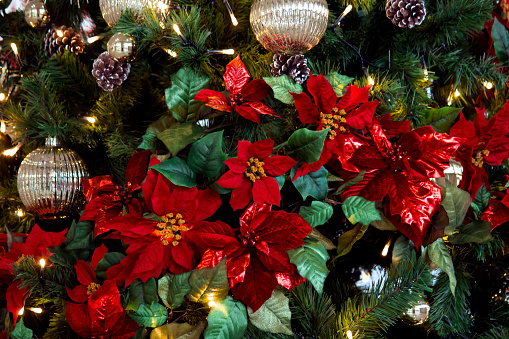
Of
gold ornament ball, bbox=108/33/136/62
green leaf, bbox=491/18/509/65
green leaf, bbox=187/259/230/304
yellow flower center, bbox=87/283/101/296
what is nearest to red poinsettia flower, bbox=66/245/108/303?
yellow flower center, bbox=87/283/101/296

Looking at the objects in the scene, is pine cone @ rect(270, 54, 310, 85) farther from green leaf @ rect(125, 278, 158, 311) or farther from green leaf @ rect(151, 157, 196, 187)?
green leaf @ rect(125, 278, 158, 311)

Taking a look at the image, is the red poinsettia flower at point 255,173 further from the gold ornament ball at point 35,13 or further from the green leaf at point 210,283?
the gold ornament ball at point 35,13

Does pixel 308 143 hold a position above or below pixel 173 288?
above

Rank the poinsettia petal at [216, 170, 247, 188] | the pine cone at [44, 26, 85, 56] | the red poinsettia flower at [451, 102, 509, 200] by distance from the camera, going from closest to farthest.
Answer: the poinsettia petal at [216, 170, 247, 188] < the red poinsettia flower at [451, 102, 509, 200] < the pine cone at [44, 26, 85, 56]

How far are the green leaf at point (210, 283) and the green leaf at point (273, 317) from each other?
0.03 m

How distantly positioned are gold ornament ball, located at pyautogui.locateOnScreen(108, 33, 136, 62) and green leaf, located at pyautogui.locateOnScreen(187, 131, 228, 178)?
0.16 m

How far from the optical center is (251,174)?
36 centimetres

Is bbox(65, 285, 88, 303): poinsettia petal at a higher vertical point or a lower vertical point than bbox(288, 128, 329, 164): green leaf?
lower

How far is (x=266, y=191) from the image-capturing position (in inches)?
14.1

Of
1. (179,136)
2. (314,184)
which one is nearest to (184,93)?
(179,136)

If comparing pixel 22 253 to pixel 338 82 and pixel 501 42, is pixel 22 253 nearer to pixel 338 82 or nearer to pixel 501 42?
pixel 338 82

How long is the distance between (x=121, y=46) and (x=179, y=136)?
0.46 ft

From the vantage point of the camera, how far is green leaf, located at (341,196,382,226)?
0.39 metres

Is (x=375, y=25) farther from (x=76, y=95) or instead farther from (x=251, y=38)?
(x=76, y=95)
